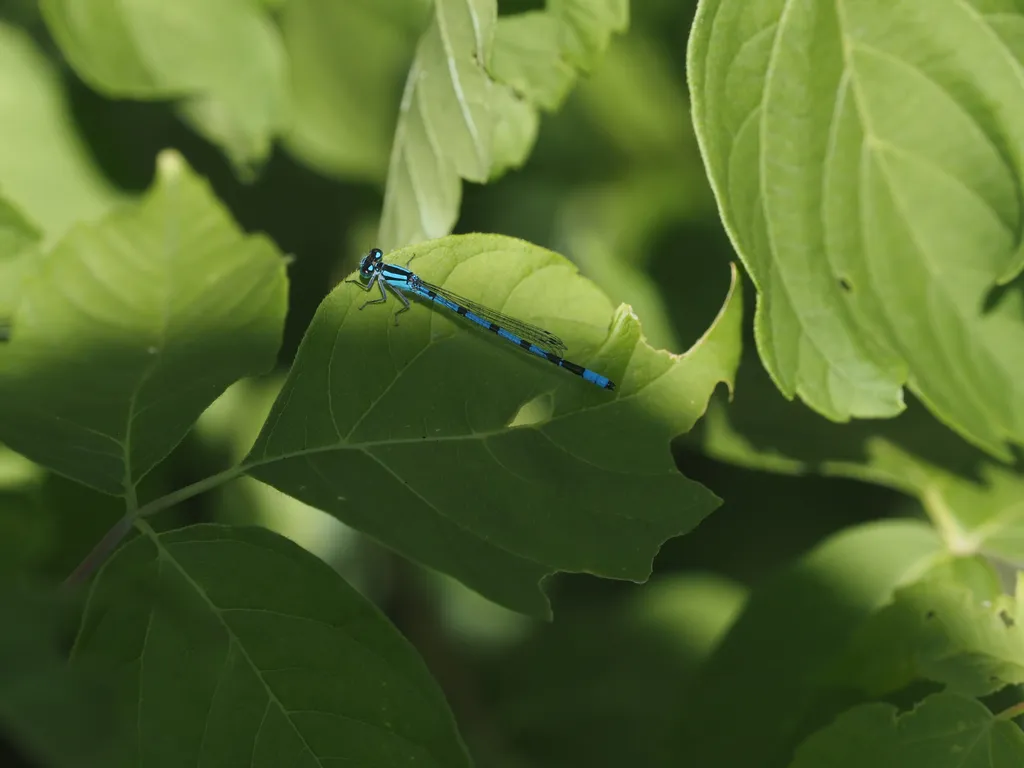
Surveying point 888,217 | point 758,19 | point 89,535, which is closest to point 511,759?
point 89,535

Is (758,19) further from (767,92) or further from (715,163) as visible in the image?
(715,163)

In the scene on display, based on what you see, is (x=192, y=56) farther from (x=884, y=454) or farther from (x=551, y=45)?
(x=884, y=454)

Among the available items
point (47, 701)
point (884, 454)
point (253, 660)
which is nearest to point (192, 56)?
point (253, 660)

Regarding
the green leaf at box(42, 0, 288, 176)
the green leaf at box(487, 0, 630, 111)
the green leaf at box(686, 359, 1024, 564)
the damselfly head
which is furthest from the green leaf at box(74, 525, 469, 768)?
the green leaf at box(42, 0, 288, 176)

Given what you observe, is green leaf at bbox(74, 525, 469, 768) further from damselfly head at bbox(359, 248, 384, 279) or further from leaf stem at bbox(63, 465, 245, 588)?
damselfly head at bbox(359, 248, 384, 279)

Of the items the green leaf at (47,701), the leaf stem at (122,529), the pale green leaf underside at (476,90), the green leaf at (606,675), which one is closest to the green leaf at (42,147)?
the pale green leaf underside at (476,90)

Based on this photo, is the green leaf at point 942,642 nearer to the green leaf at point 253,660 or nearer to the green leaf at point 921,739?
the green leaf at point 921,739
